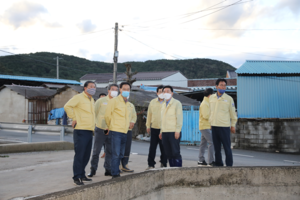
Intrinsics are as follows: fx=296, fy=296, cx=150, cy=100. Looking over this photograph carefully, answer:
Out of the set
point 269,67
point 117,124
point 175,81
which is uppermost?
point 175,81

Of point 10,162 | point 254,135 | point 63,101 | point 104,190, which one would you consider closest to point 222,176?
point 104,190

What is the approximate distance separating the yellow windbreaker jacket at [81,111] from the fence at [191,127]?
12.1 meters

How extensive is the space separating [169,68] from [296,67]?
71807 mm

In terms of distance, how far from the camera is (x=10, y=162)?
817 cm

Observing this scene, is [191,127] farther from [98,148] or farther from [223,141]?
[98,148]

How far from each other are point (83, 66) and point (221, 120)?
8439 centimetres

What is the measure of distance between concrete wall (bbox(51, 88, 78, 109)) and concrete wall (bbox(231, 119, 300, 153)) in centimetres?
1682

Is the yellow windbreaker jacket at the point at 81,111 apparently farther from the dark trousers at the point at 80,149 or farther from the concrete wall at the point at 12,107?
the concrete wall at the point at 12,107

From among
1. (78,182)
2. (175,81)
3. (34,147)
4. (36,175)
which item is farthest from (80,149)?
(175,81)

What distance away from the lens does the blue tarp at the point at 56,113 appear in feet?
85.1

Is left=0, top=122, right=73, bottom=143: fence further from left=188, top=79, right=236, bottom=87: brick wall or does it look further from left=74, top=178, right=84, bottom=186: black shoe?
left=188, top=79, right=236, bottom=87: brick wall

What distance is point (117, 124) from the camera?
554 centimetres

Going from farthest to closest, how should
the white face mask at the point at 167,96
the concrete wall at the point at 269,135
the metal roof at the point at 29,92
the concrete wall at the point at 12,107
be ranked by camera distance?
the concrete wall at the point at 12,107 → the metal roof at the point at 29,92 → the concrete wall at the point at 269,135 → the white face mask at the point at 167,96

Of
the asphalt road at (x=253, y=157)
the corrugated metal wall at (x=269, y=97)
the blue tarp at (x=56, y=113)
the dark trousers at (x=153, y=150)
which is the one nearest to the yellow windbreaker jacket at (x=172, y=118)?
the dark trousers at (x=153, y=150)
